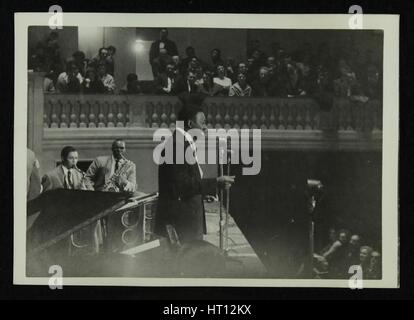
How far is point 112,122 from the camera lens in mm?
3766

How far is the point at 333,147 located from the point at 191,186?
91cm

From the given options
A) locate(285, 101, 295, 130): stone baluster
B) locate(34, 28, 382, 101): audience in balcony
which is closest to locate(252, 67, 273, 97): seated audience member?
locate(34, 28, 382, 101): audience in balcony

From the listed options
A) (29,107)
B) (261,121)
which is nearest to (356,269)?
(261,121)

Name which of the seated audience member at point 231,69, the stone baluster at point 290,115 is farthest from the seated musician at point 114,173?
the stone baluster at point 290,115

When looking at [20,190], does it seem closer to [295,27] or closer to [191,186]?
[191,186]

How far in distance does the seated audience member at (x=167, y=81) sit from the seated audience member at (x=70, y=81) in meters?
0.47

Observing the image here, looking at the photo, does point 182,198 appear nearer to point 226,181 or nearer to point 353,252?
point 226,181

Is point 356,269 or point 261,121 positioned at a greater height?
point 261,121

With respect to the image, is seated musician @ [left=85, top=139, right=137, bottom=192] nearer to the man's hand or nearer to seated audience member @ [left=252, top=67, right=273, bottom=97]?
the man's hand

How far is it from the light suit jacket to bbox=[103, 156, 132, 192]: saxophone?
14 mm

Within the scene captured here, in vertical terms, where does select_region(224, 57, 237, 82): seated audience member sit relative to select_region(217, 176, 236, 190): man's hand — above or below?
above

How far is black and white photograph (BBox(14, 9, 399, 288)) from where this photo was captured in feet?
12.4

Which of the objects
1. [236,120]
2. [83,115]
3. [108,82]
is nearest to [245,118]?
[236,120]
